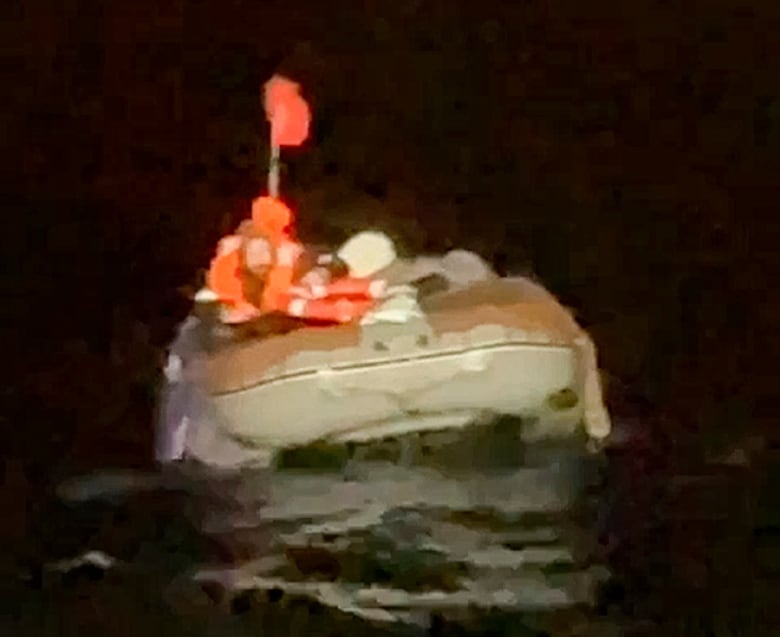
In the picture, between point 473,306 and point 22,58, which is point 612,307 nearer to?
point 473,306

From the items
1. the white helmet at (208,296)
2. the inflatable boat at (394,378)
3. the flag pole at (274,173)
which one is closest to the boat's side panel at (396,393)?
the inflatable boat at (394,378)

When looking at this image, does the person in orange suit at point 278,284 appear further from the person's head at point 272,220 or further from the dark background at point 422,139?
the dark background at point 422,139

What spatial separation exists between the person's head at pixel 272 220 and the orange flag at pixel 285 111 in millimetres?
131

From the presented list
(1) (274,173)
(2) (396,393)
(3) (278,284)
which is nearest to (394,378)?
(2) (396,393)

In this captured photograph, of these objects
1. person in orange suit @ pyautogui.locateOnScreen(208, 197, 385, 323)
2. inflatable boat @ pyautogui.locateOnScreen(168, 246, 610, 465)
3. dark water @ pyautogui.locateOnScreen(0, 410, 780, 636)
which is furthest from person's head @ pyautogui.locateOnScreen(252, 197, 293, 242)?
dark water @ pyautogui.locateOnScreen(0, 410, 780, 636)

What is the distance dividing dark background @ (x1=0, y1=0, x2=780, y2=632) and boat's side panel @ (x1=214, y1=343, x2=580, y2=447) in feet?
1.08

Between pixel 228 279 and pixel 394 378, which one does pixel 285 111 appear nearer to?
pixel 228 279

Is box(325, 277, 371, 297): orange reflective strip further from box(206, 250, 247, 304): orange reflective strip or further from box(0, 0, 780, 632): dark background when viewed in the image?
box(0, 0, 780, 632): dark background

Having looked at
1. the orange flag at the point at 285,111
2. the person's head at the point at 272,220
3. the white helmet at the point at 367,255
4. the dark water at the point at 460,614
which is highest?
the orange flag at the point at 285,111

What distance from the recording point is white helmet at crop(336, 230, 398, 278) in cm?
109

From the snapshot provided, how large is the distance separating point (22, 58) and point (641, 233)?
0.56 m

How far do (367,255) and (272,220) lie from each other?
7cm

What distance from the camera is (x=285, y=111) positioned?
1262 millimetres

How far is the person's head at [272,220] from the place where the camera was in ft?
3.54
